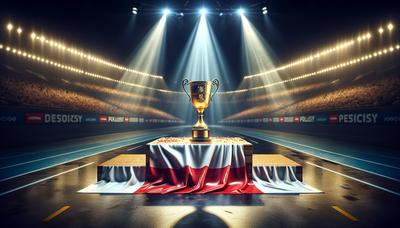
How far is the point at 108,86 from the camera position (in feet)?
92.8

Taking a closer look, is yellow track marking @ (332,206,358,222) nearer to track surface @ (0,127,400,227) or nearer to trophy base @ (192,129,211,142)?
track surface @ (0,127,400,227)

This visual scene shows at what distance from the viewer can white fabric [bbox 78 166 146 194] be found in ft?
15.4

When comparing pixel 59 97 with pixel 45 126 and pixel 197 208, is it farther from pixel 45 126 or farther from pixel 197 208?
pixel 197 208

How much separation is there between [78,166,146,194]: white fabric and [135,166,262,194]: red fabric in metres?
0.31

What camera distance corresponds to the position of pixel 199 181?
177 inches

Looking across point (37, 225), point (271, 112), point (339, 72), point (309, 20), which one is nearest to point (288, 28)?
point (309, 20)

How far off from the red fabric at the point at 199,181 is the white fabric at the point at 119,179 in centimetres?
31

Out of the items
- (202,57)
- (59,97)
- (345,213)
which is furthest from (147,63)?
(345,213)

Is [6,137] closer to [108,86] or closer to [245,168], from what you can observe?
[245,168]

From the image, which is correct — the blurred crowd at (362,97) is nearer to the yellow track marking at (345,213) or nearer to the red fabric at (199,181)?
the yellow track marking at (345,213)

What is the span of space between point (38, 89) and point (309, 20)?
63.1 ft

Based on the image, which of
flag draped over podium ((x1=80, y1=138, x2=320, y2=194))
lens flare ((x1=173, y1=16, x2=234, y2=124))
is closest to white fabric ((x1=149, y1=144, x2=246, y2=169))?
flag draped over podium ((x1=80, y1=138, x2=320, y2=194))

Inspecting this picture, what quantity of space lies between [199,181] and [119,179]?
5.77 ft

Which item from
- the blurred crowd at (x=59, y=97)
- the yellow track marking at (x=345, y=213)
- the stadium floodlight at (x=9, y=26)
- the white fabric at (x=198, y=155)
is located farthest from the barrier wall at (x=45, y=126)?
the yellow track marking at (x=345, y=213)
